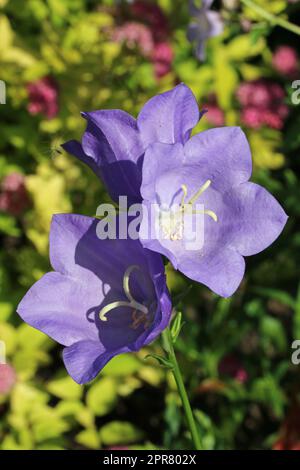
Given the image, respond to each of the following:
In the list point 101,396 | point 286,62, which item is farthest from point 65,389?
point 286,62

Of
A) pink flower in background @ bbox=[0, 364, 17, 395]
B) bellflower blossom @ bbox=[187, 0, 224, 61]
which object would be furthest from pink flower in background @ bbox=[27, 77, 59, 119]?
pink flower in background @ bbox=[0, 364, 17, 395]

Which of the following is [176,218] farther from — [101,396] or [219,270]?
[101,396]

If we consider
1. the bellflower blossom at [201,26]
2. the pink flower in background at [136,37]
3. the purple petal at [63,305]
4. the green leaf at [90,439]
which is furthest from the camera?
the pink flower in background at [136,37]

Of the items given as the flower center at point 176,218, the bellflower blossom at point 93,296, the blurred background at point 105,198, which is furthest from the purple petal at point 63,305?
the blurred background at point 105,198

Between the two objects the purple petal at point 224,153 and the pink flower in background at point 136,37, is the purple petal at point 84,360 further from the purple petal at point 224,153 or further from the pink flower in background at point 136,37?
the pink flower in background at point 136,37

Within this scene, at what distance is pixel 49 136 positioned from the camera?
2180 mm

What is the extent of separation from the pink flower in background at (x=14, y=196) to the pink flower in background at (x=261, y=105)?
870 millimetres

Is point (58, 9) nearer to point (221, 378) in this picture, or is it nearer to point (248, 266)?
point (248, 266)

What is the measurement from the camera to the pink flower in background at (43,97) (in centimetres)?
213

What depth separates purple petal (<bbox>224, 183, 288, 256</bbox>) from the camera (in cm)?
106

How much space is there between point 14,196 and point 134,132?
3.61 ft

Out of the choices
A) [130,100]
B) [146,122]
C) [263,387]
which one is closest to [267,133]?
[130,100]

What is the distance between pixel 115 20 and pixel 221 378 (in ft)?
4.38

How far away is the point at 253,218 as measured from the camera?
1084 mm
